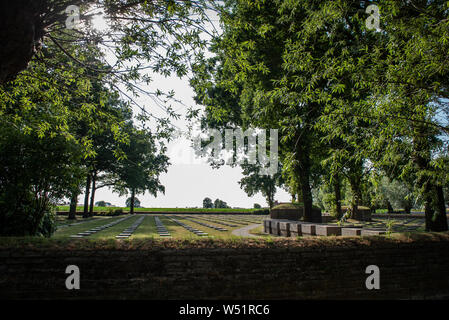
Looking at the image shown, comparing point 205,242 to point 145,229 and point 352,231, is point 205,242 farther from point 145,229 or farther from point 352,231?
point 145,229

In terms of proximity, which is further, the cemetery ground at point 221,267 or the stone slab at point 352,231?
the stone slab at point 352,231

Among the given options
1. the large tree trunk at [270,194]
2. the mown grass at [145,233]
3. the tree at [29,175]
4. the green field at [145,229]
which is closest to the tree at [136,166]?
the green field at [145,229]

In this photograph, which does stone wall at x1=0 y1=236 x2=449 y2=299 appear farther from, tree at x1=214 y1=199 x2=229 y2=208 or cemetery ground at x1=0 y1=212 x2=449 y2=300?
tree at x1=214 y1=199 x2=229 y2=208

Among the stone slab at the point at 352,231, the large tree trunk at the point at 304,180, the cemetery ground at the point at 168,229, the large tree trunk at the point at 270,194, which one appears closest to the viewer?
the stone slab at the point at 352,231

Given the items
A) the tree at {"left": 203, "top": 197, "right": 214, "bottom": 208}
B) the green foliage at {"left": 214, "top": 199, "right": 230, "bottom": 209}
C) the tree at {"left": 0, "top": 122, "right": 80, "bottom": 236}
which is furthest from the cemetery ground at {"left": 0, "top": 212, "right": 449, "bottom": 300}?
the green foliage at {"left": 214, "top": 199, "right": 230, "bottom": 209}

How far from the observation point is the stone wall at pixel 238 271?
12.8 ft

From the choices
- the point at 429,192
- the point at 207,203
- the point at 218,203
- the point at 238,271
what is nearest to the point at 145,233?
the point at 238,271

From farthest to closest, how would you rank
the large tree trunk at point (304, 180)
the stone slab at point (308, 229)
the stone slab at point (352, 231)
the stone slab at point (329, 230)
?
the large tree trunk at point (304, 180) < the stone slab at point (308, 229) < the stone slab at point (329, 230) < the stone slab at point (352, 231)

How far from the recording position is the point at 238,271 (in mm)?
4406

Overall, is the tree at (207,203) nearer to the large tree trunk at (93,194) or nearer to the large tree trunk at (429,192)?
the large tree trunk at (93,194)

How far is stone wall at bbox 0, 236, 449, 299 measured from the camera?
154 inches
